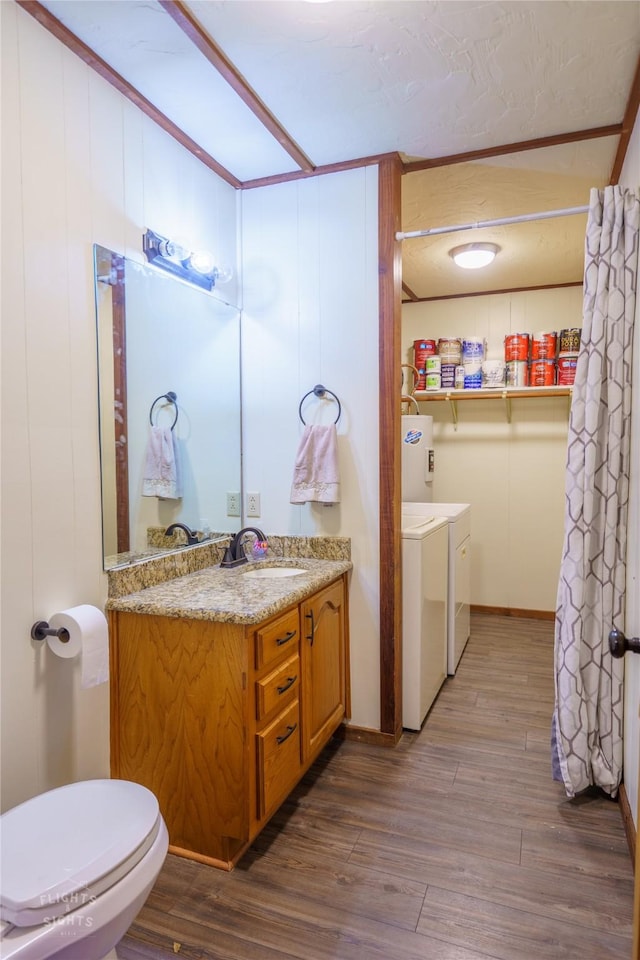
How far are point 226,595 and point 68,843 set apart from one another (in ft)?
2.68

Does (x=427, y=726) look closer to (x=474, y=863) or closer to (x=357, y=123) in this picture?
(x=474, y=863)

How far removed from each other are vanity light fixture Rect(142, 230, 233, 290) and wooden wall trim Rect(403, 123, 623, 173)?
926 millimetres

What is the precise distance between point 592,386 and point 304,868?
6.04 feet

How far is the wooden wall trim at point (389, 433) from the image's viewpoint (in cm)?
228

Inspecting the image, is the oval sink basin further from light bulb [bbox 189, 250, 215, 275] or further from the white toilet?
light bulb [bbox 189, 250, 215, 275]

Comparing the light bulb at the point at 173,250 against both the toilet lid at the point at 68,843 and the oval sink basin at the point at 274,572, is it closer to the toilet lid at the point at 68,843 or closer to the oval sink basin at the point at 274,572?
the oval sink basin at the point at 274,572

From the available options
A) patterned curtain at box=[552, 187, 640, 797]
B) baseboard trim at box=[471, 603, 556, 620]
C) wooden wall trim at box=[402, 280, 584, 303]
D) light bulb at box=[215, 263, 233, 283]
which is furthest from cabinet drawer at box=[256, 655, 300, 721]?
wooden wall trim at box=[402, 280, 584, 303]

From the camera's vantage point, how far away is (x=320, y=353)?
7.96 ft

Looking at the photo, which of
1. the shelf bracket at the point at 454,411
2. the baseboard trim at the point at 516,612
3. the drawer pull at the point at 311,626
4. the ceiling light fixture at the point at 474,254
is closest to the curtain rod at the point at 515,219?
the ceiling light fixture at the point at 474,254

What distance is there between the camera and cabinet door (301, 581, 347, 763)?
2006mm

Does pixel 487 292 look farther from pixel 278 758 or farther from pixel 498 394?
pixel 278 758

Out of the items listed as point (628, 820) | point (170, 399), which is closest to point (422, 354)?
point (170, 399)

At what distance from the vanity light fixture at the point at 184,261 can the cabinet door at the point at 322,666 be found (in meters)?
1.35

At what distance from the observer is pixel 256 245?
99.3 inches
